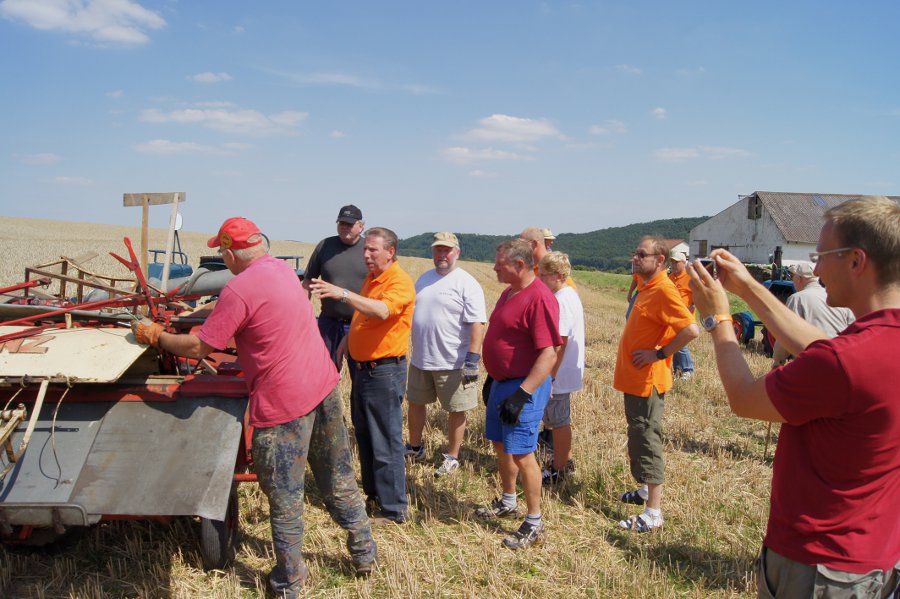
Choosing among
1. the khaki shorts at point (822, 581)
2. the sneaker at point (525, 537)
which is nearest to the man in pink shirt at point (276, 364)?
the sneaker at point (525, 537)

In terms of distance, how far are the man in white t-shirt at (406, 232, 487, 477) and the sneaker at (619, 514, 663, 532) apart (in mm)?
1517

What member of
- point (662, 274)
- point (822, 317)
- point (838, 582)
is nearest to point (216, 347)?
point (838, 582)

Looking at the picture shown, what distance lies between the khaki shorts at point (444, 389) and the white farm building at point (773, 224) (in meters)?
36.5

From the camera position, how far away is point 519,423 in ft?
13.0

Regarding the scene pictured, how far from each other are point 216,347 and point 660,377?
9.71 ft

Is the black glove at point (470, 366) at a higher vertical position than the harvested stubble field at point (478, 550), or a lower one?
higher

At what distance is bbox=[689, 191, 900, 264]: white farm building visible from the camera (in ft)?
123

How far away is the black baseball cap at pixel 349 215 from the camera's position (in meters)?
5.40

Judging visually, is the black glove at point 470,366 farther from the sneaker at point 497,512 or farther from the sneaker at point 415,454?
the sneaker at point 497,512

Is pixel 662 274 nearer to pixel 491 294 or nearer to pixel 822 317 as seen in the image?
pixel 822 317

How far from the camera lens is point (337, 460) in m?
3.59

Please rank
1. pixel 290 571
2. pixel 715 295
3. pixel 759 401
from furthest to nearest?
pixel 290 571
pixel 715 295
pixel 759 401

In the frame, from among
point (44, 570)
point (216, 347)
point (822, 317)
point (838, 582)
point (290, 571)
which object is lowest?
point (44, 570)

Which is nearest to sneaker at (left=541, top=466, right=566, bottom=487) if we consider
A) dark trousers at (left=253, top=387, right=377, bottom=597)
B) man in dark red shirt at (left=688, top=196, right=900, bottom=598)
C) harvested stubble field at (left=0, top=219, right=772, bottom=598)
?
harvested stubble field at (left=0, top=219, right=772, bottom=598)
